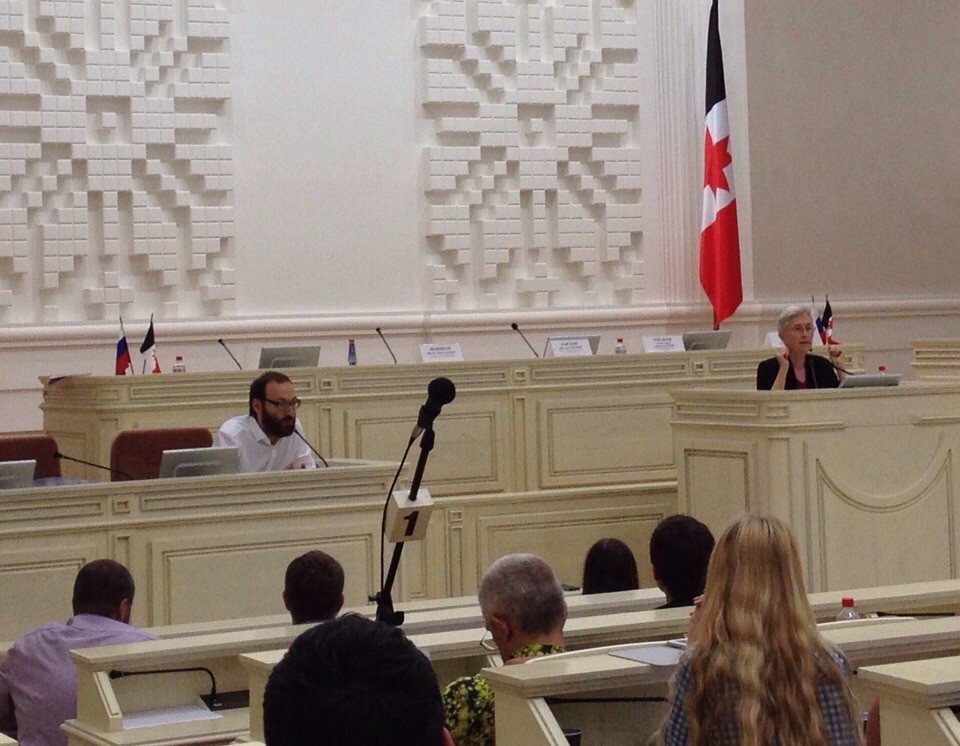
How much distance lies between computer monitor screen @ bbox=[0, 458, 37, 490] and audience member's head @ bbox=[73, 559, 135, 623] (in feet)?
5.31

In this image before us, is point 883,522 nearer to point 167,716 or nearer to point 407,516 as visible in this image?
point 167,716

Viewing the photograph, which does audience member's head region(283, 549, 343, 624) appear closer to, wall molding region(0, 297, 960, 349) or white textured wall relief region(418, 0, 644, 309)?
wall molding region(0, 297, 960, 349)

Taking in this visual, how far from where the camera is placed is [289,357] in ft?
28.5

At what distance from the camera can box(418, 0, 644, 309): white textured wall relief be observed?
11453 millimetres

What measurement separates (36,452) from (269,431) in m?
1.14

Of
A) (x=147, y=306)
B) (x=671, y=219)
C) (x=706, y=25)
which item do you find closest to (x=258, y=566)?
(x=147, y=306)

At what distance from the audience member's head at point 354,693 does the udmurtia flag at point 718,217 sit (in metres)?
9.95

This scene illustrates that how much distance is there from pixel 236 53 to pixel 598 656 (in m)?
8.54

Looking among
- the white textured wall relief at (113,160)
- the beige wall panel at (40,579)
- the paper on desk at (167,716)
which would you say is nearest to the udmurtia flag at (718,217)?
the white textured wall relief at (113,160)

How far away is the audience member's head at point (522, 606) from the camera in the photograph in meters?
3.32

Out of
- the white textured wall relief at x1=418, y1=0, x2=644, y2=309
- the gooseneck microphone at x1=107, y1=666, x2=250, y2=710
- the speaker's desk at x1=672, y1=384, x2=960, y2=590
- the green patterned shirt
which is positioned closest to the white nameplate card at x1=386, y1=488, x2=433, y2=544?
the green patterned shirt

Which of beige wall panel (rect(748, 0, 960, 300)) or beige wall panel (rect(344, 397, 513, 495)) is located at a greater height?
beige wall panel (rect(748, 0, 960, 300))

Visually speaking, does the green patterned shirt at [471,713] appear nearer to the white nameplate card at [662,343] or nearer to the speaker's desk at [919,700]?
the speaker's desk at [919,700]

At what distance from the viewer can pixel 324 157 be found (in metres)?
11.1
